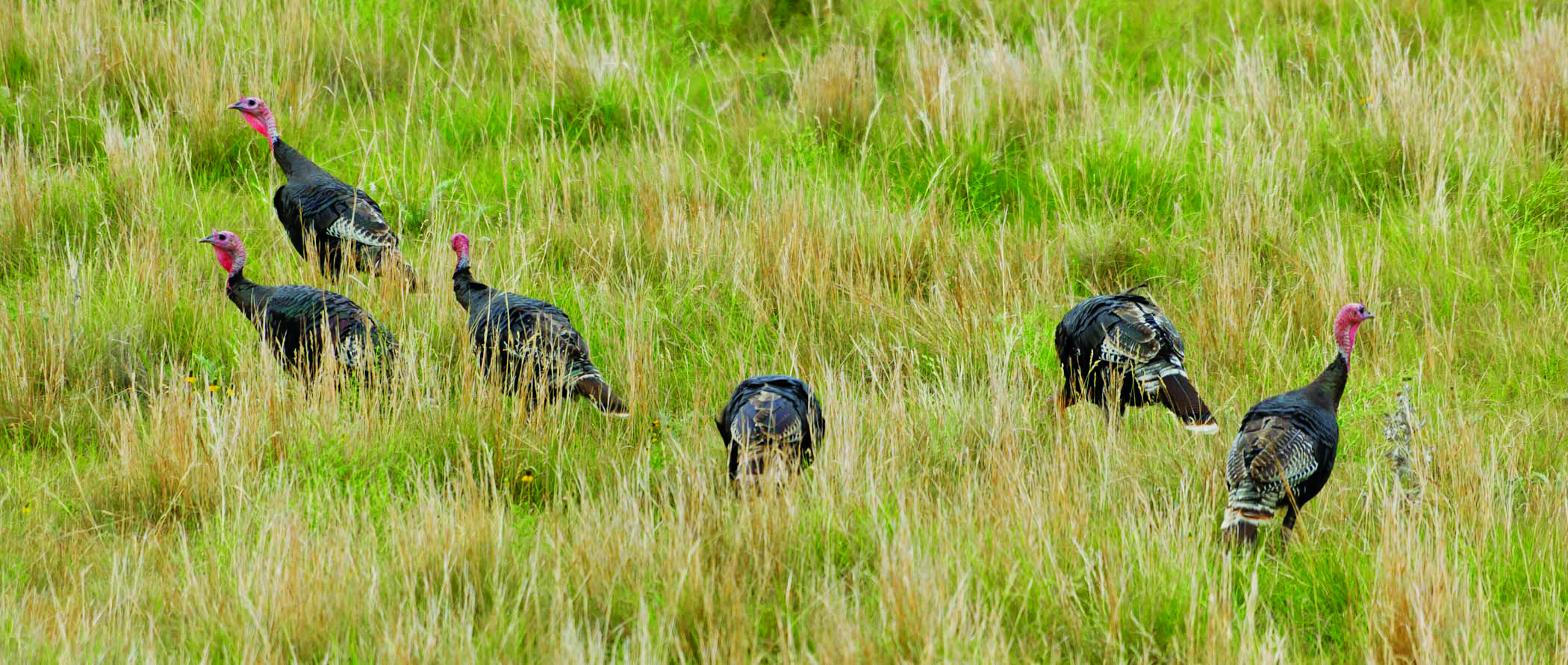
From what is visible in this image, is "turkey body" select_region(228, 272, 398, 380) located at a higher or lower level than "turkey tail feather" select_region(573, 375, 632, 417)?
higher

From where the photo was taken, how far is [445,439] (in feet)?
13.8

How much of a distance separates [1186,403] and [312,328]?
9.58ft

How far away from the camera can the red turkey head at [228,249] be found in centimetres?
505

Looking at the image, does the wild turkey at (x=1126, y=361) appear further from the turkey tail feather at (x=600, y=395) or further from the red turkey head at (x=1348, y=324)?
the turkey tail feather at (x=600, y=395)

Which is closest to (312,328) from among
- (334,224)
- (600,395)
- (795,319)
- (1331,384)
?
(334,224)

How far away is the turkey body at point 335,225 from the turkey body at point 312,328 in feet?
1.62

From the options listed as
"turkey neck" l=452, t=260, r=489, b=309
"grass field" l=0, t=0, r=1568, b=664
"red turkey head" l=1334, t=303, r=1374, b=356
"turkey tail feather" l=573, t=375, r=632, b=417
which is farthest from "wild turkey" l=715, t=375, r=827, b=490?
"red turkey head" l=1334, t=303, r=1374, b=356

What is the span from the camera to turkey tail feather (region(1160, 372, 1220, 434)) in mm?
3943

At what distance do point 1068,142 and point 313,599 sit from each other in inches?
169

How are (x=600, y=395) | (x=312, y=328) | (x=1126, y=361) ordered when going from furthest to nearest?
1. (x=312, y=328)
2. (x=600, y=395)
3. (x=1126, y=361)

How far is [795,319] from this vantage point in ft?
16.9

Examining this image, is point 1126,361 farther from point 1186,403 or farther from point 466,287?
point 466,287

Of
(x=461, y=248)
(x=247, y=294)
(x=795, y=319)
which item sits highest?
(x=461, y=248)

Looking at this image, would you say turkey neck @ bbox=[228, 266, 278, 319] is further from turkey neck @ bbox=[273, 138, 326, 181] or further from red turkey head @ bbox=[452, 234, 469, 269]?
turkey neck @ bbox=[273, 138, 326, 181]
